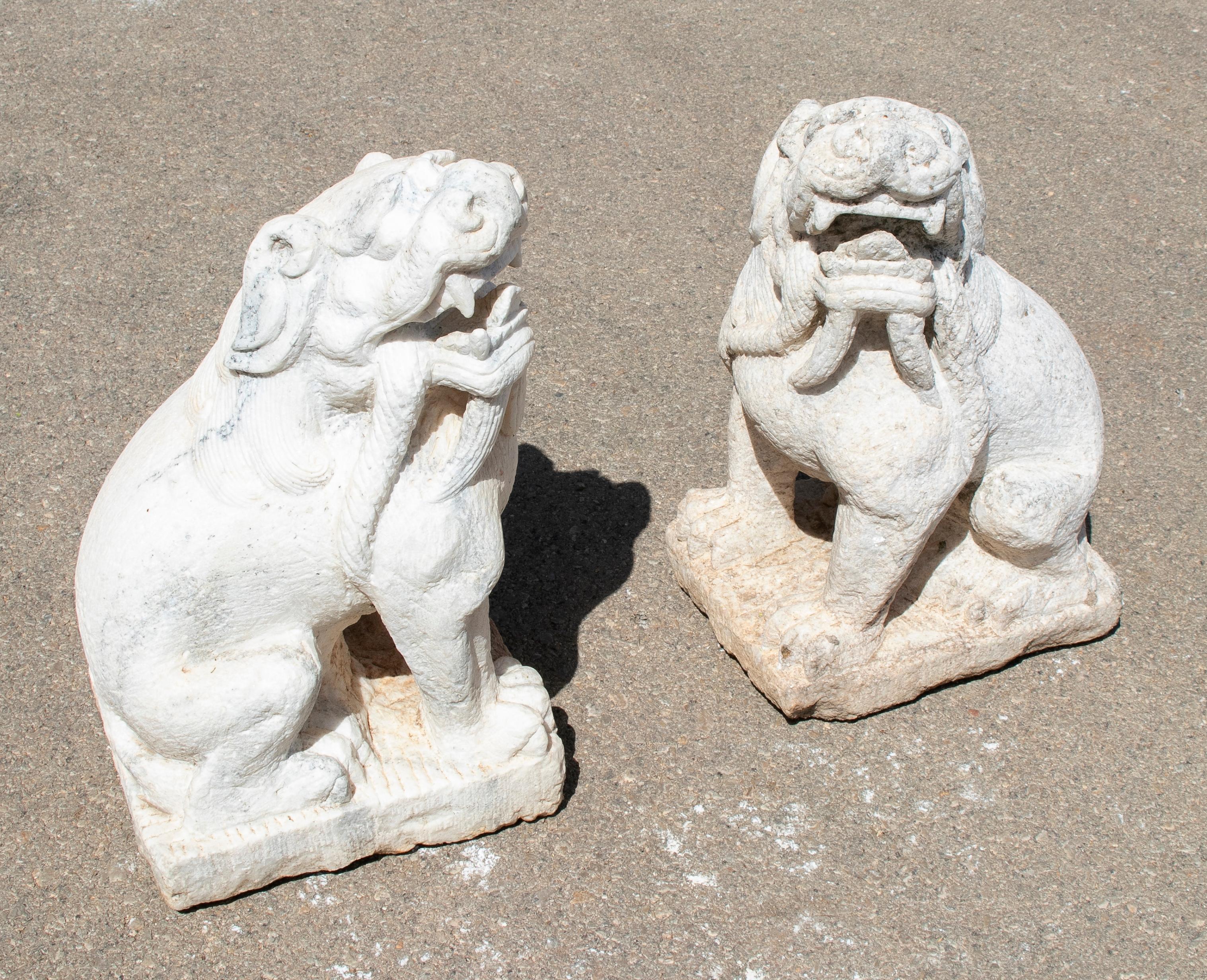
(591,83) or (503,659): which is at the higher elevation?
(591,83)

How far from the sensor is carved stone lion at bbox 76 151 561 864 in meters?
2.32

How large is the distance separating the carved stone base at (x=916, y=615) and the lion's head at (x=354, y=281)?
125cm

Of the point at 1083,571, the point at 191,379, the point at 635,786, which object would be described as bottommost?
the point at 635,786

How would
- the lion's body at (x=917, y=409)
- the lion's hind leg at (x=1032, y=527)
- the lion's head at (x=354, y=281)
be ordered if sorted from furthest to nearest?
1. the lion's hind leg at (x=1032, y=527)
2. the lion's body at (x=917, y=409)
3. the lion's head at (x=354, y=281)

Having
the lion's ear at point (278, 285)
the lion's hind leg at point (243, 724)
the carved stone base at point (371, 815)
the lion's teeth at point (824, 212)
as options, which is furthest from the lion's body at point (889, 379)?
the lion's hind leg at point (243, 724)

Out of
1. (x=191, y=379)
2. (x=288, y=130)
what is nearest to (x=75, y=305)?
(x=288, y=130)

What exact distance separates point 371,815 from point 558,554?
3.54ft

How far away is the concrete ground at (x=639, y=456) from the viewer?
2902 millimetres

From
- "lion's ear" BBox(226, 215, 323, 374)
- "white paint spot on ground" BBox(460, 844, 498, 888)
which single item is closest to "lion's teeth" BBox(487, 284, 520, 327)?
"lion's ear" BBox(226, 215, 323, 374)

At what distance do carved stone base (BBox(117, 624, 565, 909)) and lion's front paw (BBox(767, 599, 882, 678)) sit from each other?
615 mm

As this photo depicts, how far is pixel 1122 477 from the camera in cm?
407

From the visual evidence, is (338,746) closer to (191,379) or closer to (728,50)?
(191,379)

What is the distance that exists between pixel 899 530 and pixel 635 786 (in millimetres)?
848

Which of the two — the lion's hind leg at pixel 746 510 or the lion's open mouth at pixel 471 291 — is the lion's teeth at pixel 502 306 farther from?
the lion's hind leg at pixel 746 510
